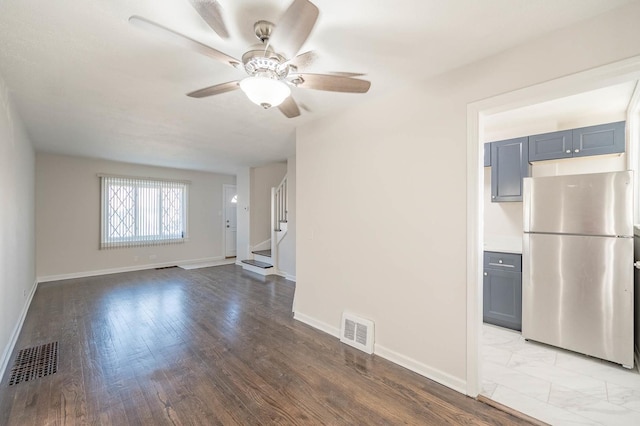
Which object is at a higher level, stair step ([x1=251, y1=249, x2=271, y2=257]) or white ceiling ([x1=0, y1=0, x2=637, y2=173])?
white ceiling ([x1=0, y1=0, x2=637, y2=173])

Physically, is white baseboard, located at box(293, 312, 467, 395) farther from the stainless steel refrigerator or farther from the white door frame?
the stainless steel refrigerator

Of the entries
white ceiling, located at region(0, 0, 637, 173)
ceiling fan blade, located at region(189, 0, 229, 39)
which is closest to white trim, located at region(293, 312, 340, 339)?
white ceiling, located at region(0, 0, 637, 173)

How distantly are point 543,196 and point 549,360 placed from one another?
5.17ft

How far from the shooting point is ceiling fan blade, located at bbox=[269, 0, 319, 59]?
4.05 feet

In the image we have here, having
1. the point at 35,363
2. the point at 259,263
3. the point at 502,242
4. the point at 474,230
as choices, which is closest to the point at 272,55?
the point at 474,230

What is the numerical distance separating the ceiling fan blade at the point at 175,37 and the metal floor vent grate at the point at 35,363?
2884 millimetres

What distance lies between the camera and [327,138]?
3.34 meters

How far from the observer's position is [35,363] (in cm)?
256

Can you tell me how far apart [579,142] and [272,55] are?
132 inches

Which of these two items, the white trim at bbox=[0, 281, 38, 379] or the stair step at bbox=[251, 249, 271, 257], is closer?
the white trim at bbox=[0, 281, 38, 379]

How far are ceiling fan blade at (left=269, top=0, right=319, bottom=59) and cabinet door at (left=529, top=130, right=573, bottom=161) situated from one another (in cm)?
316

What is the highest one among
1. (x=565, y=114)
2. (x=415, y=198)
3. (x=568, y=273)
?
(x=565, y=114)

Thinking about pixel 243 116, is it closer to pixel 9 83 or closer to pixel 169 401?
pixel 9 83

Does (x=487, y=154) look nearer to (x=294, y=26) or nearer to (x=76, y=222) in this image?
(x=294, y=26)
